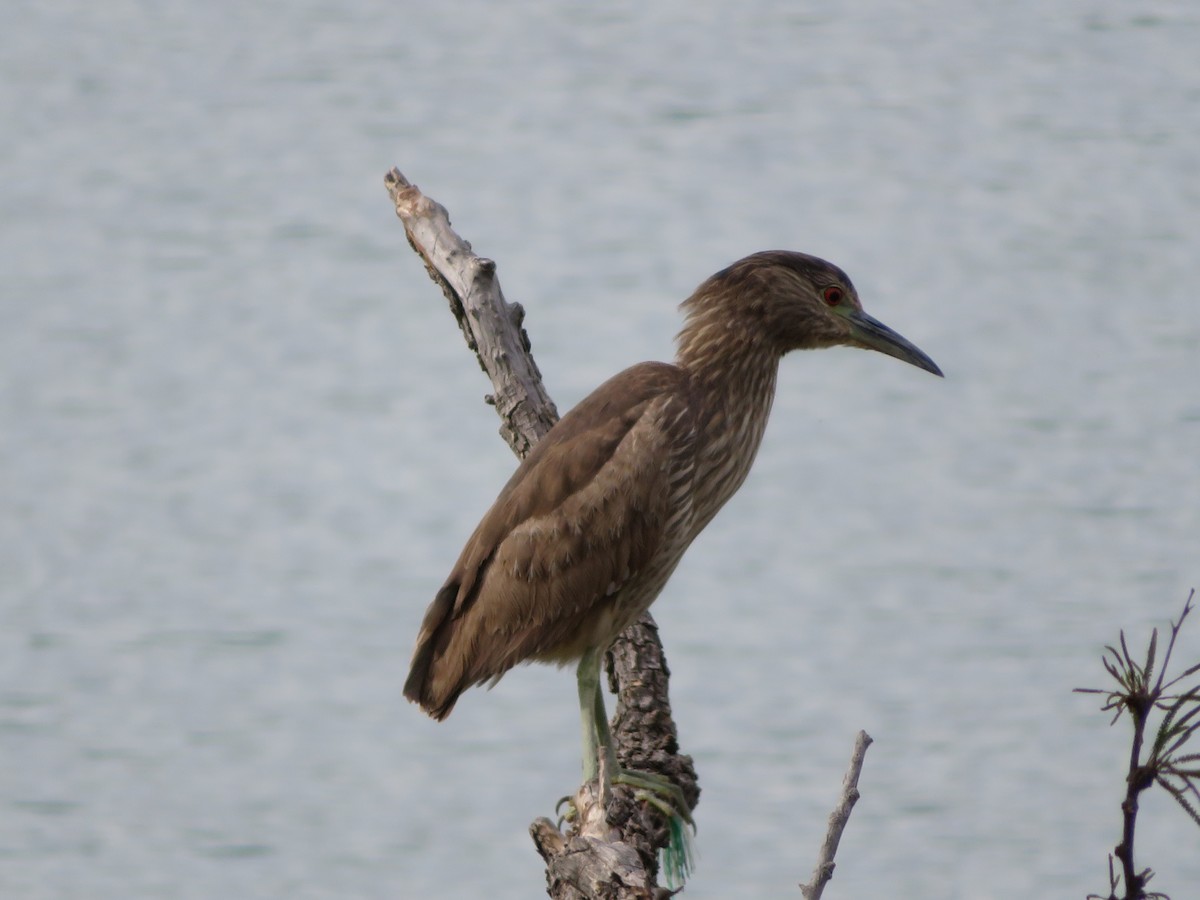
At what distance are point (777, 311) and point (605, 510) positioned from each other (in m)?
0.70

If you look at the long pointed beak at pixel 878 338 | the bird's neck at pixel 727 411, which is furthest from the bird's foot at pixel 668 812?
the long pointed beak at pixel 878 338

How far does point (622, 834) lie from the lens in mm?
2957

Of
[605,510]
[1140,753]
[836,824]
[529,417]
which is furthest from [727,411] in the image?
[1140,753]

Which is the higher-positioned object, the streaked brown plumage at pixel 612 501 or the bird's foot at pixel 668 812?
the streaked brown plumage at pixel 612 501

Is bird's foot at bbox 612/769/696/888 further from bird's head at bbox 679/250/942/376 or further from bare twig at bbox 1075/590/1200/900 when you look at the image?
bare twig at bbox 1075/590/1200/900

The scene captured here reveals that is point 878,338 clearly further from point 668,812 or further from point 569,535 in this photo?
point 668,812

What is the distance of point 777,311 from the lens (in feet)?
11.5

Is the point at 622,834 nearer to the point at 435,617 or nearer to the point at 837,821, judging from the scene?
the point at 435,617

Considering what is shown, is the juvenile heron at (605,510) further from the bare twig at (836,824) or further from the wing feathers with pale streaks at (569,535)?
the bare twig at (836,824)

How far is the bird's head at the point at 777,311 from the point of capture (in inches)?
137

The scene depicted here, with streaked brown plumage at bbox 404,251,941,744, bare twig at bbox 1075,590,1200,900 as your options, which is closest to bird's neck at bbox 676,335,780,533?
streaked brown plumage at bbox 404,251,941,744

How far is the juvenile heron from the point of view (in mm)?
3215

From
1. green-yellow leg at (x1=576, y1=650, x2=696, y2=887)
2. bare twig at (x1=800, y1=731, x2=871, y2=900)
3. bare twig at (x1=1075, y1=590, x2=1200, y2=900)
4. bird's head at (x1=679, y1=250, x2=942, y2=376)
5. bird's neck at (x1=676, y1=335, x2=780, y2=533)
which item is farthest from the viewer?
bird's head at (x1=679, y1=250, x2=942, y2=376)

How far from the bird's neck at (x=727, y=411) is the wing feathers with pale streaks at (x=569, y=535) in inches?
3.3
